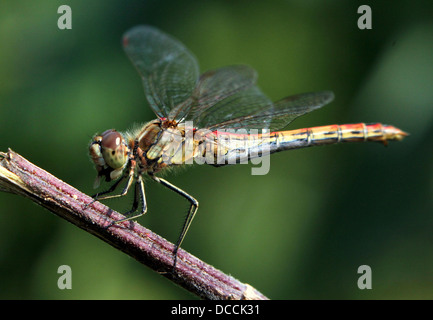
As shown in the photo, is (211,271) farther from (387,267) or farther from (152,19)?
(152,19)

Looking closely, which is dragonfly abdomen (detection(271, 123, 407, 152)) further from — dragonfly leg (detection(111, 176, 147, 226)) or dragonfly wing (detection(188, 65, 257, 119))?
dragonfly leg (detection(111, 176, 147, 226))

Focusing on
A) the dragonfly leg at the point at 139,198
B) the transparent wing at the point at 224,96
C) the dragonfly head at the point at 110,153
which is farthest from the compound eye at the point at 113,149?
the transparent wing at the point at 224,96

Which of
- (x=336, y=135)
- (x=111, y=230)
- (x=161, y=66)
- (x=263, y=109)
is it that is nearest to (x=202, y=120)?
(x=263, y=109)

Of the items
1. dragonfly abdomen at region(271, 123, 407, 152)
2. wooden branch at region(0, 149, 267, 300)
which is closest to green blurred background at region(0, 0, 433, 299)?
dragonfly abdomen at region(271, 123, 407, 152)

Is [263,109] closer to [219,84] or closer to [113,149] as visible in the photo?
[219,84]

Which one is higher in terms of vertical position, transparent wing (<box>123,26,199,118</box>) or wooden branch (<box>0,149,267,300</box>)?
transparent wing (<box>123,26,199,118</box>)

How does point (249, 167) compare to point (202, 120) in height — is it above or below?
below
